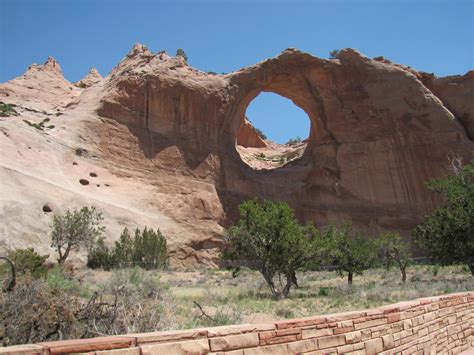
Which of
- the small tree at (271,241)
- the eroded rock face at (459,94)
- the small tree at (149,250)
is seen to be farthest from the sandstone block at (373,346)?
the eroded rock face at (459,94)

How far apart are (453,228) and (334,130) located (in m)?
25.4

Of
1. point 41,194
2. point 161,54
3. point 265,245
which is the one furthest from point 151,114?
point 265,245

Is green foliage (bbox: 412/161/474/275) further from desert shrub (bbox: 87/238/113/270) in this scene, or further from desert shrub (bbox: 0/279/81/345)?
desert shrub (bbox: 0/279/81/345)

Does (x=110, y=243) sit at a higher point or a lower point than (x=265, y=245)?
higher

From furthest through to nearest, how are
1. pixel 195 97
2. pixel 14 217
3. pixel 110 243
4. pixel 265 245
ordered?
pixel 195 97 < pixel 110 243 < pixel 14 217 < pixel 265 245

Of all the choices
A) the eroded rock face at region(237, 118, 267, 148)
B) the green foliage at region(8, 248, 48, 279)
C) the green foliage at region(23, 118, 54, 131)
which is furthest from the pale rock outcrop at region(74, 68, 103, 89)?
the green foliage at region(8, 248, 48, 279)

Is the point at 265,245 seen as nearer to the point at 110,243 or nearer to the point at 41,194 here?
the point at 110,243

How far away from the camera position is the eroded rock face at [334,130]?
4166 centimetres

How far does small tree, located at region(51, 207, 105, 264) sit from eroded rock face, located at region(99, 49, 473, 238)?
13.9 m

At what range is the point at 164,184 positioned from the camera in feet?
126

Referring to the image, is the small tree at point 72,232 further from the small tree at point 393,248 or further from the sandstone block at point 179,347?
the sandstone block at point 179,347

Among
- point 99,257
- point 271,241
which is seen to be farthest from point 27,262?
point 99,257

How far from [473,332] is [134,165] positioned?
105ft

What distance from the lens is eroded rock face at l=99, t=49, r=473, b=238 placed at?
41656mm
